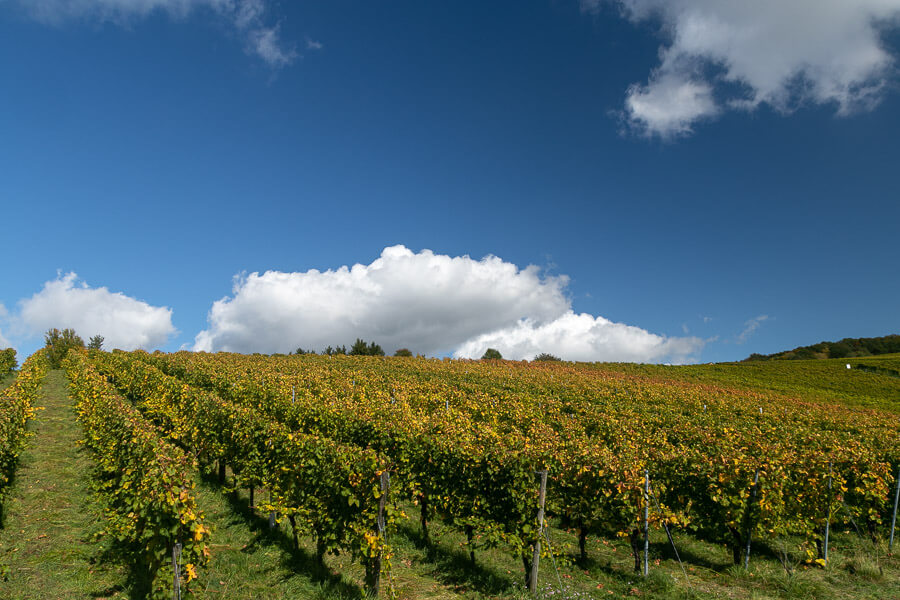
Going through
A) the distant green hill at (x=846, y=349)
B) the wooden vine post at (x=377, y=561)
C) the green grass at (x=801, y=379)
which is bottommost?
the wooden vine post at (x=377, y=561)

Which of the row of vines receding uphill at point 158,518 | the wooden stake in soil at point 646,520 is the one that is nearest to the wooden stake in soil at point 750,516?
the wooden stake in soil at point 646,520

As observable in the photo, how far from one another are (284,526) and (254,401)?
8454 mm

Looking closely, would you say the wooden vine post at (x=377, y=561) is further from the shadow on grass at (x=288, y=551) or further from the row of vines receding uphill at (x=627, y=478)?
the row of vines receding uphill at (x=627, y=478)

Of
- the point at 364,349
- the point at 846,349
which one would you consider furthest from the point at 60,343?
the point at 846,349

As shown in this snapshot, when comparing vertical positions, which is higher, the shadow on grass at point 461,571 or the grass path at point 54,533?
the shadow on grass at point 461,571

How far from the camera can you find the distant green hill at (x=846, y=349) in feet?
259

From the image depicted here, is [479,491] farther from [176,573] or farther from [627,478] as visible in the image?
[176,573]

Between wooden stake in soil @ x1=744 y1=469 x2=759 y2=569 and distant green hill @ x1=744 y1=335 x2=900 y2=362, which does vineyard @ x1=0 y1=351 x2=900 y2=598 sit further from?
distant green hill @ x1=744 y1=335 x2=900 y2=362

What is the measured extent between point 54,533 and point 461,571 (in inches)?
356

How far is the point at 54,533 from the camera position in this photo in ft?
33.2

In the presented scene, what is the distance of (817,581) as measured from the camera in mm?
9141

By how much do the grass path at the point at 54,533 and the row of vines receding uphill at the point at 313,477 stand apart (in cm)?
301

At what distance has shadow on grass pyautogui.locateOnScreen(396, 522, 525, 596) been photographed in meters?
8.44

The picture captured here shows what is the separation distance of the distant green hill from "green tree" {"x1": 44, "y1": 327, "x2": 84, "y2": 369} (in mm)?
102793
